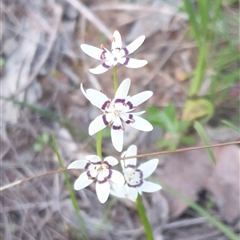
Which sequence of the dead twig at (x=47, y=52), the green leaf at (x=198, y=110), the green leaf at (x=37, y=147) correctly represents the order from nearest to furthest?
the green leaf at (x=198, y=110) < the green leaf at (x=37, y=147) < the dead twig at (x=47, y=52)

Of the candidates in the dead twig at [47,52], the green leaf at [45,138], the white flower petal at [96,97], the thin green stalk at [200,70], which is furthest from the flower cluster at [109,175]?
the dead twig at [47,52]

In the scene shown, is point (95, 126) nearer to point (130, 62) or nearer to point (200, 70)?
point (130, 62)

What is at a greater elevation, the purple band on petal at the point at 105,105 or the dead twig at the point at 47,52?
the dead twig at the point at 47,52

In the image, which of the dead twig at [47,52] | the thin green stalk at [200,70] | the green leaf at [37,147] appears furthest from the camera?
the dead twig at [47,52]

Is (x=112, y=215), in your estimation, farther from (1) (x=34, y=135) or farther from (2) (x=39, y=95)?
(2) (x=39, y=95)

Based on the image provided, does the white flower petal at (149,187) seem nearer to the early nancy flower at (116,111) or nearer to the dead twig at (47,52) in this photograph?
the early nancy flower at (116,111)

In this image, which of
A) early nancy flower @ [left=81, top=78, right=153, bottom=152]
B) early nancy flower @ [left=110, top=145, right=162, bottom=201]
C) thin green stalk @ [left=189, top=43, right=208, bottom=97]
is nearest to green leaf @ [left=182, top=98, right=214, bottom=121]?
thin green stalk @ [left=189, top=43, right=208, bottom=97]

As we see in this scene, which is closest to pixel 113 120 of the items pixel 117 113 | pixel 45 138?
pixel 117 113

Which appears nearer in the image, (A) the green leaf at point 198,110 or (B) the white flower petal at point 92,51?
(B) the white flower petal at point 92,51

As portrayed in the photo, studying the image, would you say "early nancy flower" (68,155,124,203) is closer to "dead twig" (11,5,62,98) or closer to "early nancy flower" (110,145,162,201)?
"early nancy flower" (110,145,162,201)
